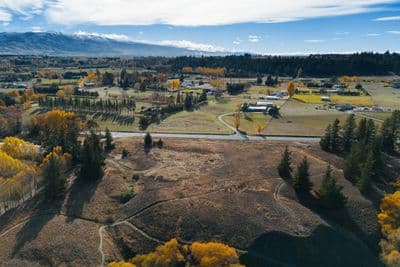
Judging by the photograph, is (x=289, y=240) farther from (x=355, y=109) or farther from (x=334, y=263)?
(x=355, y=109)

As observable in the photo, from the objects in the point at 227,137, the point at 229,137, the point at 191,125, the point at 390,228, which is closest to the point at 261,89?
the point at 191,125

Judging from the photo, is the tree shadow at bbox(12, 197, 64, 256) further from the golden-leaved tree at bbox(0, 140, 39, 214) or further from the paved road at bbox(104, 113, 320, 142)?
the paved road at bbox(104, 113, 320, 142)

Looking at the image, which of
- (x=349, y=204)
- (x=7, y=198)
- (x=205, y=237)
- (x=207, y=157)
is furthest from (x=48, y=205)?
(x=349, y=204)

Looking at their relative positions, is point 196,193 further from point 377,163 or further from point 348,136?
point 348,136

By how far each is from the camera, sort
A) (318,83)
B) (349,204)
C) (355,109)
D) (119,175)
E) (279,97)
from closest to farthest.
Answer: (349,204) < (119,175) < (355,109) < (279,97) < (318,83)

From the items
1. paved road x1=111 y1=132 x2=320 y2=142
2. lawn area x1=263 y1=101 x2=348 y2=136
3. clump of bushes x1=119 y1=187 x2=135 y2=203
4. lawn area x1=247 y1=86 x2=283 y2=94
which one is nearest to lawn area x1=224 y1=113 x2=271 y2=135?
lawn area x1=263 y1=101 x2=348 y2=136
